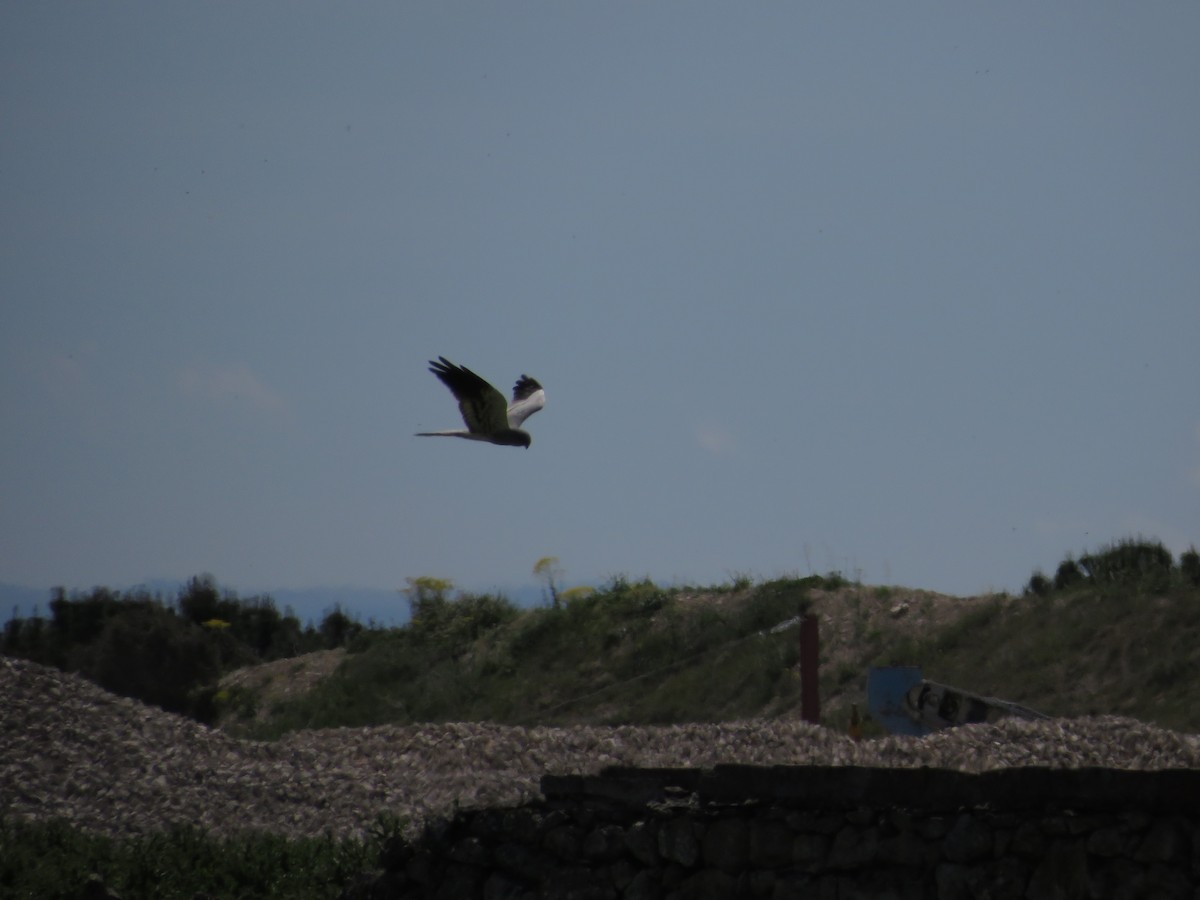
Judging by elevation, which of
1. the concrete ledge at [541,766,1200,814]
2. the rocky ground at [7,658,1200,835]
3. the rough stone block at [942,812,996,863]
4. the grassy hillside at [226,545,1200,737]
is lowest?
the rough stone block at [942,812,996,863]

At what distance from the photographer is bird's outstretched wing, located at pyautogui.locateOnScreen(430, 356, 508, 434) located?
36.8ft

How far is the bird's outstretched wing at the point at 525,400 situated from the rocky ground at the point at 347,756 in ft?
8.91

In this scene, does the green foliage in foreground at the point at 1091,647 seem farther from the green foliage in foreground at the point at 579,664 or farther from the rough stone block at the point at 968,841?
the rough stone block at the point at 968,841

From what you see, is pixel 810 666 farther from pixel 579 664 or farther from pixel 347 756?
pixel 579 664

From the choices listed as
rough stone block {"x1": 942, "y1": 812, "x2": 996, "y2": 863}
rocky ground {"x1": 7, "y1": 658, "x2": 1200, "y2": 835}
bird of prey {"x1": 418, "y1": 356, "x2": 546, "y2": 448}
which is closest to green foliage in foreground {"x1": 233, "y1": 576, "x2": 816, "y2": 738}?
rocky ground {"x1": 7, "y1": 658, "x2": 1200, "y2": 835}

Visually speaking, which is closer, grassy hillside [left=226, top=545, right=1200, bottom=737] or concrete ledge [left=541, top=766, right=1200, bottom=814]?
concrete ledge [left=541, top=766, right=1200, bottom=814]

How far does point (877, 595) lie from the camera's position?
2105 cm

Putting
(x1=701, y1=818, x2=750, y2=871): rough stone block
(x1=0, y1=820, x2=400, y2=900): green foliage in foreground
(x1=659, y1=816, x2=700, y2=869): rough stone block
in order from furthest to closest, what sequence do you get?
(x1=0, y1=820, x2=400, y2=900): green foliage in foreground < (x1=659, y1=816, x2=700, y2=869): rough stone block < (x1=701, y1=818, x2=750, y2=871): rough stone block

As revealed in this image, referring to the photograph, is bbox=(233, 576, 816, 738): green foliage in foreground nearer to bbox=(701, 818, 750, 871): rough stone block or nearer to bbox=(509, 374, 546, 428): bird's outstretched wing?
bbox=(509, 374, 546, 428): bird's outstretched wing

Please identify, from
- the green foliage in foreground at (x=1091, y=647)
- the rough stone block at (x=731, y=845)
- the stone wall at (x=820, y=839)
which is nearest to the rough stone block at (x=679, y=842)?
the stone wall at (x=820, y=839)

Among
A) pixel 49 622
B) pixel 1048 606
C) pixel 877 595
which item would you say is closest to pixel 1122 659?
pixel 1048 606

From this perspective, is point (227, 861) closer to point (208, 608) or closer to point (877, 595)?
point (877, 595)

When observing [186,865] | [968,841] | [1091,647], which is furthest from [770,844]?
[1091,647]

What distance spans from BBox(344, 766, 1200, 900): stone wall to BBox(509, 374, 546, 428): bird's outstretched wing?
4.30 m
